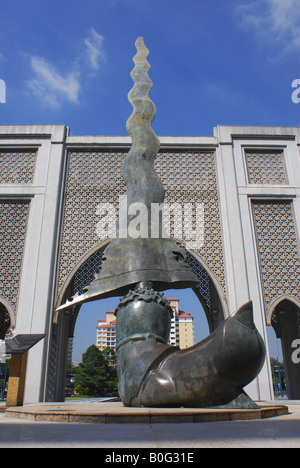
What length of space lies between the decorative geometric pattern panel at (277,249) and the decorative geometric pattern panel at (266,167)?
0.63 m

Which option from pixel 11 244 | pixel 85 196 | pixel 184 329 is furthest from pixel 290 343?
pixel 184 329

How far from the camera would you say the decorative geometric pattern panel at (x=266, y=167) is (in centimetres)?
906

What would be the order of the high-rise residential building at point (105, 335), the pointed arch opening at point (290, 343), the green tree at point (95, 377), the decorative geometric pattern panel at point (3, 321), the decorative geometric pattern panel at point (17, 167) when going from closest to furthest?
the decorative geometric pattern panel at point (17, 167)
the pointed arch opening at point (290, 343)
the decorative geometric pattern panel at point (3, 321)
the green tree at point (95, 377)
the high-rise residential building at point (105, 335)

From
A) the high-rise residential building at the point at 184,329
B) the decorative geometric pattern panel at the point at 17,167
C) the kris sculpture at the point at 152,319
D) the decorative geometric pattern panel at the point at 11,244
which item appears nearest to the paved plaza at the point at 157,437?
the kris sculpture at the point at 152,319

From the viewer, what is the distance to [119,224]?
12.8ft

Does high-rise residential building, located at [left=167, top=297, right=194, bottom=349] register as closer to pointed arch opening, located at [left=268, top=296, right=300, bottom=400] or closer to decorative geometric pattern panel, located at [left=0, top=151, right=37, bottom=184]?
pointed arch opening, located at [left=268, top=296, right=300, bottom=400]

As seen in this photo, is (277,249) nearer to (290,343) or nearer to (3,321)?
(290,343)

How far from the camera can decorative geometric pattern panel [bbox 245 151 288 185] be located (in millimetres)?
9065

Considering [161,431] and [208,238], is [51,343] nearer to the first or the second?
[208,238]

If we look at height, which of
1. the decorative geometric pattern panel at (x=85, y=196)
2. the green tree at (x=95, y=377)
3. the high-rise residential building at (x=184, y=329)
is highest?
the high-rise residential building at (x=184, y=329)

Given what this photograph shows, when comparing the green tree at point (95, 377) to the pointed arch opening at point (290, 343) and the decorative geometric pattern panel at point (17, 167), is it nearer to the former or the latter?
the pointed arch opening at point (290, 343)

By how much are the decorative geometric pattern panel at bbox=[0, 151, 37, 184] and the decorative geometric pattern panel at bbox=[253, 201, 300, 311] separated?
5666 mm

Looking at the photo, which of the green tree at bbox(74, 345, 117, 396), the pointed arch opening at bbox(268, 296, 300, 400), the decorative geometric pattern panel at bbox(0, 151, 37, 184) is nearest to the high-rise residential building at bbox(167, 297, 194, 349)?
the green tree at bbox(74, 345, 117, 396)

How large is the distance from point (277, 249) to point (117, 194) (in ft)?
13.0
